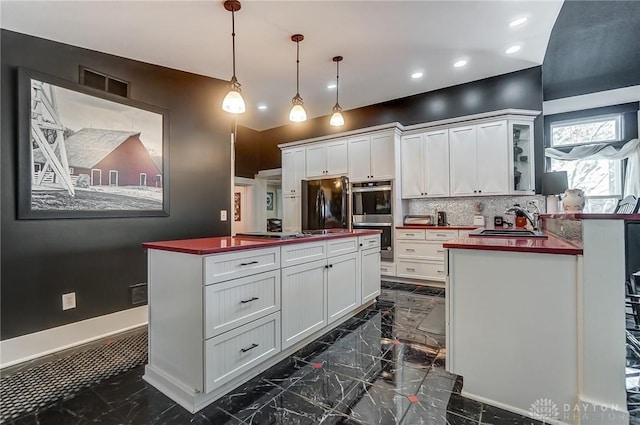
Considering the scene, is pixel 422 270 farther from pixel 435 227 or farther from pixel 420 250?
pixel 435 227

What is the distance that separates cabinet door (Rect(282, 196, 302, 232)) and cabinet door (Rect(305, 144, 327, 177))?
23.4 inches

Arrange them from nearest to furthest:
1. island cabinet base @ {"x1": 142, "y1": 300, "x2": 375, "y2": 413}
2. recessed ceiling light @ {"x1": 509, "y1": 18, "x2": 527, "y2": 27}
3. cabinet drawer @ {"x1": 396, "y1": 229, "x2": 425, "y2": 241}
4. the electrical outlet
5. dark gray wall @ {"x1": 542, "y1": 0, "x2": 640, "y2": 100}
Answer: island cabinet base @ {"x1": 142, "y1": 300, "x2": 375, "y2": 413} → the electrical outlet → recessed ceiling light @ {"x1": 509, "y1": 18, "x2": 527, "y2": 27} → dark gray wall @ {"x1": 542, "y1": 0, "x2": 640, "y2": 100} → cabinet drawer @ {"x1": 396, "y1": 229, "x2": 425, "y2": 241}

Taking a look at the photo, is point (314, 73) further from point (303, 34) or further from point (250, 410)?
point (250, 410)

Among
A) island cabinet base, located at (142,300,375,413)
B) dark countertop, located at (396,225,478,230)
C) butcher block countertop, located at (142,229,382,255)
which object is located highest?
butcher block countertop, located at (142,229,382,255)

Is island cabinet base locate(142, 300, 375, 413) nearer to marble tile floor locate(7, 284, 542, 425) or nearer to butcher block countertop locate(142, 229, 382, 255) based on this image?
marble tile floor locate(7, 284, 542, 425)

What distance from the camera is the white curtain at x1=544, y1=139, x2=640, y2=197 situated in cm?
457

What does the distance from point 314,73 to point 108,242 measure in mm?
3003

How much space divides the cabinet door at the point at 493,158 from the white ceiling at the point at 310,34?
2.63 feet

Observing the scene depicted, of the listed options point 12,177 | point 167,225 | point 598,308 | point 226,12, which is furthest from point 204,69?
point 598,308

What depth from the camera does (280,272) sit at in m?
2.10

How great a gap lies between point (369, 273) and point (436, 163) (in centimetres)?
223

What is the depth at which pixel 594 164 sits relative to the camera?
5008 millimetres

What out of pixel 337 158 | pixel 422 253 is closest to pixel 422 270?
pixel 422 253

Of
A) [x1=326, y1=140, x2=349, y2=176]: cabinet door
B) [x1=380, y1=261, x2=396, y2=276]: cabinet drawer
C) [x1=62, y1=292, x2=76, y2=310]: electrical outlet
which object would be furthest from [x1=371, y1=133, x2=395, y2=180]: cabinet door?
[x1=62, y1=292, x2=76, y2=310]: electrical outlet
